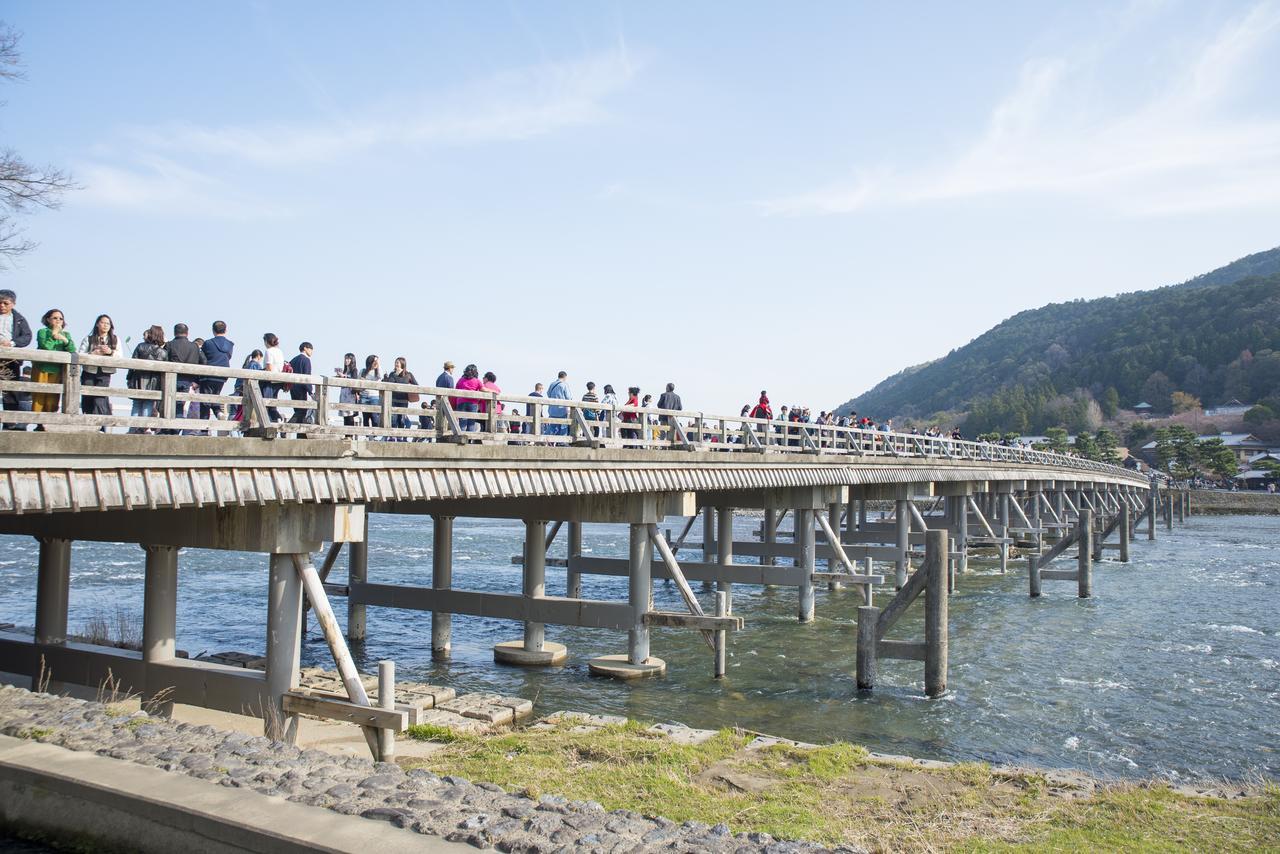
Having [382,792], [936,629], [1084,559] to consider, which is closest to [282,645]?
[382,792]

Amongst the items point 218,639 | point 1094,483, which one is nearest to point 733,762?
point 218,639

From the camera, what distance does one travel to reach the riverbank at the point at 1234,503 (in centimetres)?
9497

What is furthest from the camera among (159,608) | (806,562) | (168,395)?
(806,562)

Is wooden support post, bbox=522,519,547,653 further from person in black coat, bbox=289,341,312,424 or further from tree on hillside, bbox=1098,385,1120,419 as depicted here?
tree on hillside, bbox=1098,385,1120,419

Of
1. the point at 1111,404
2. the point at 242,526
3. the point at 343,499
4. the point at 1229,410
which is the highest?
the point at 1111,404

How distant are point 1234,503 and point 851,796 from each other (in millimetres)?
104146

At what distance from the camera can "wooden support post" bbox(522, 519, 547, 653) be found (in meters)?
18.6

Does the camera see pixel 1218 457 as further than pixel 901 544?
Yes

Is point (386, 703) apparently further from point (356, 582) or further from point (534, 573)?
point (356, 582)

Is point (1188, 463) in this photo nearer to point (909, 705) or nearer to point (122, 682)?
point (909, 705)

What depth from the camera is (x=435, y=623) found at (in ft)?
67.1

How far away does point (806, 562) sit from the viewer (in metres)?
24.9

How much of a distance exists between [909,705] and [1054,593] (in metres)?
20.4

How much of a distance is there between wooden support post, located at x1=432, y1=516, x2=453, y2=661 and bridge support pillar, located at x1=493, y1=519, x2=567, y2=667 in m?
1.45
